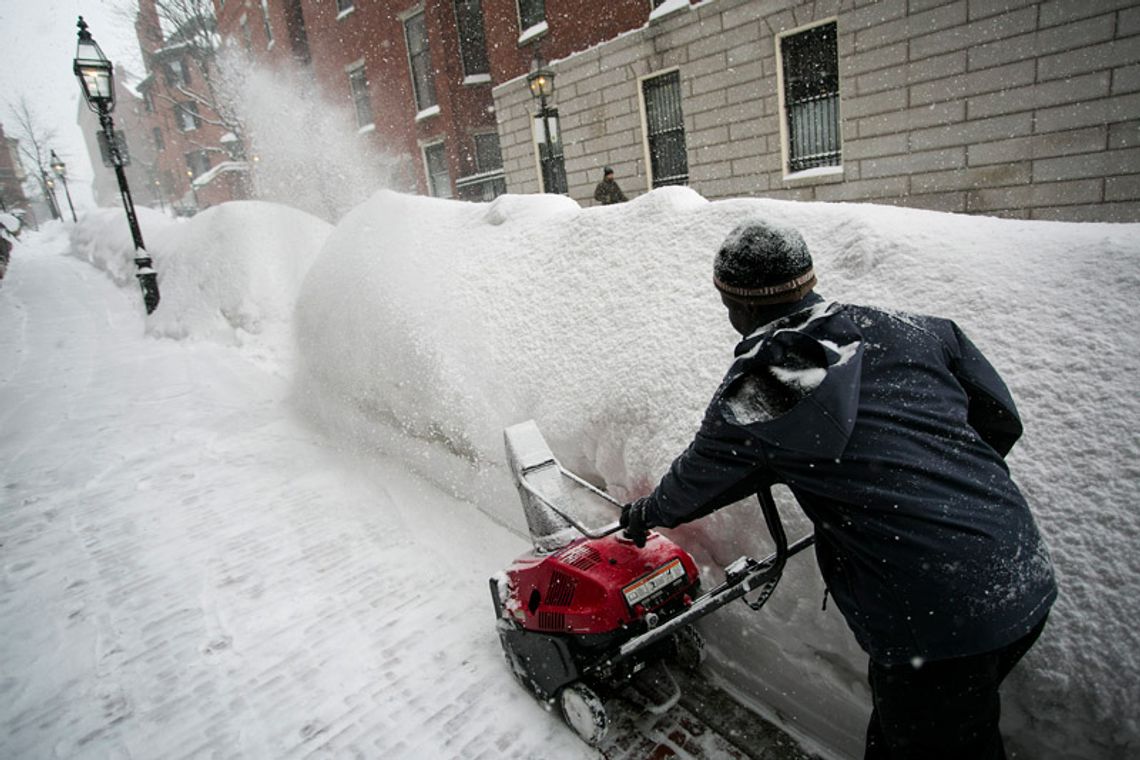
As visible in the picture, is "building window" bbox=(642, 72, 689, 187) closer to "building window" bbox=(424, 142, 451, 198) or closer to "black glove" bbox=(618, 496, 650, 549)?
"building window" bbox=(424, 142, 451, 198)

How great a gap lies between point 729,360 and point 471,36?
17.1m

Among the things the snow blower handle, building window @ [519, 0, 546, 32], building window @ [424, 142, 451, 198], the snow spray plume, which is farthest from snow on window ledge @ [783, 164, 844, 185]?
the snow spray plume

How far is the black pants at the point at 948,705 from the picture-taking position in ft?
4.52

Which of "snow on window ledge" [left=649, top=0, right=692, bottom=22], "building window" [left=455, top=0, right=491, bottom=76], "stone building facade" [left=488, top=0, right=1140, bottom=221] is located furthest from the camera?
"building window" [left=455, top=0, right=491, bottom=76]

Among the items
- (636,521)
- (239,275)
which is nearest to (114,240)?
(239,275)

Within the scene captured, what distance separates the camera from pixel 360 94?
66.8ft

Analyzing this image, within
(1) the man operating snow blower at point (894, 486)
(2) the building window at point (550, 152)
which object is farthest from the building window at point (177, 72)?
(1) the man operating snow blower at point (894, 486)

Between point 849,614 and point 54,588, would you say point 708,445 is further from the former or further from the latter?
point 54,588

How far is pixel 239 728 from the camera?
2.70 meters

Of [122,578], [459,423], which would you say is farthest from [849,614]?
[122,578]

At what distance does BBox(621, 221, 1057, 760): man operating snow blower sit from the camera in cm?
133

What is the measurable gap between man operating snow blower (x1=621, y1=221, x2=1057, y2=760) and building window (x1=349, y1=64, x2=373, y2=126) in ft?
72.3

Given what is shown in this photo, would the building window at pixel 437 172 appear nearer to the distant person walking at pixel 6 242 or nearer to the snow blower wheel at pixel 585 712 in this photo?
the distant person walking at pixel 6 242

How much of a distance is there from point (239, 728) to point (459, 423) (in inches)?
82.3
